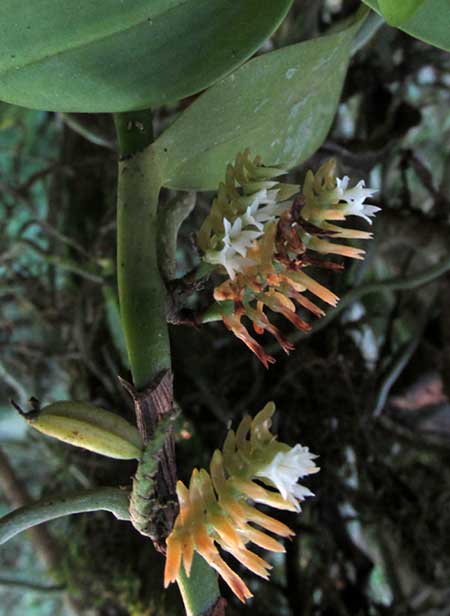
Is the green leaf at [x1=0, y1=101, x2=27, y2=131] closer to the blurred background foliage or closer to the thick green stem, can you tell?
the blurred background foliage

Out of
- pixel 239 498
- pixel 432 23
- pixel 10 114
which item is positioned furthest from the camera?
pixel 10 114

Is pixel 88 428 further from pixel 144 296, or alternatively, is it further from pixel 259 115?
pixel 259 115

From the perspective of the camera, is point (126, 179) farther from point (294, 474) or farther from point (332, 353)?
point (332, 353)

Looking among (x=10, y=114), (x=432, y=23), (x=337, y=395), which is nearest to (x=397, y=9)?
(x=432, y=23)

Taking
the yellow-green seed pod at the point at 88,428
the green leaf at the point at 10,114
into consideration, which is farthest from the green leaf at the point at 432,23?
the green leaf at the point at 10,114

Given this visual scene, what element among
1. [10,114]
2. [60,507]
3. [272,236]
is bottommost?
[10,114]

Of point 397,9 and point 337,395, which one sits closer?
point 397,9

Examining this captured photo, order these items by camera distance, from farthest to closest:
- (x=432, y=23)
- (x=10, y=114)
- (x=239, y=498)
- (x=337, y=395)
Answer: (x=10, y=114)
(x=337, y=395)
(x=432, y=23)
(x=239, y=498)
